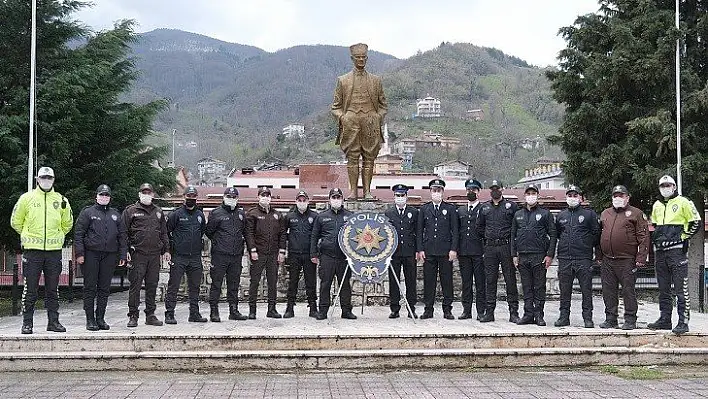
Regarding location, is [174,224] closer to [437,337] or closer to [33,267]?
[33,267]

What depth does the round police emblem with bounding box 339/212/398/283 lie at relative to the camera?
29.5 feet

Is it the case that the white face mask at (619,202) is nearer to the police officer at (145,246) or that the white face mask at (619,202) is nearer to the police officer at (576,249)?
the police officer at (576,249)

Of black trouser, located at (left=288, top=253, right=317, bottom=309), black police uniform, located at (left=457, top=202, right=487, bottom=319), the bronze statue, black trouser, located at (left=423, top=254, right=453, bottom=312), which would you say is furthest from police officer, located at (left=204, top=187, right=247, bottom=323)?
black police uniform, located at (left=457, top=202, right=487, bottom=319)

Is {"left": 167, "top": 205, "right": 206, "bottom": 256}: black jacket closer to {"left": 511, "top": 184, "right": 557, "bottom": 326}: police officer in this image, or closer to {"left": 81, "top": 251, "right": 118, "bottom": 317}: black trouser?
{"left": 81, "top": 251, "right": 118, "bottom": 317}: black trouser

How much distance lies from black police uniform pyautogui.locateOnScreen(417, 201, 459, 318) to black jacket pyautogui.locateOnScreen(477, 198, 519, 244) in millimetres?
358

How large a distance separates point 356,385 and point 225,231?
353cm

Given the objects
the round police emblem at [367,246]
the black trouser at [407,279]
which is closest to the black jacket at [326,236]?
the round police emblem at [367,246]

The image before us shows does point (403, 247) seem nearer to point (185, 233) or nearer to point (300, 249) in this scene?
point (300, 249)

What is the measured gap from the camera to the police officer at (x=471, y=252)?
9.16m

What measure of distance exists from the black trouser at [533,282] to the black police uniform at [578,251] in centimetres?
25

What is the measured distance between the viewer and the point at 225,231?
9.11 m

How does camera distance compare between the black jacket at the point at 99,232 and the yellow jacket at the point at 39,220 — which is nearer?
the yellow jacket at the point at 39,220

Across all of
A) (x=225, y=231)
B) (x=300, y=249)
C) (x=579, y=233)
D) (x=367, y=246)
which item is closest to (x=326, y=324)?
(x=367, y=246)

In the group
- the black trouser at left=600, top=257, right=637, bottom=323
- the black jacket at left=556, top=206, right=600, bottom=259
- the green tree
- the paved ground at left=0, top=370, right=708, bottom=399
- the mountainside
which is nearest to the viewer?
the paved ground at left=0, top=370, right=708, bottom=399
